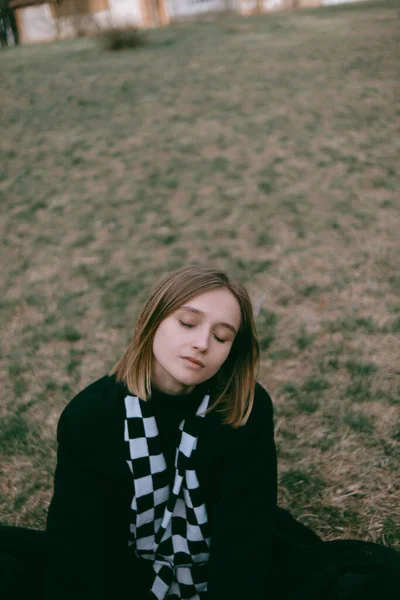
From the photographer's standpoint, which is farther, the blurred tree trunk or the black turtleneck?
the blurred tree trunk

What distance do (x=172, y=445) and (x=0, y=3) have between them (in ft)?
69.2

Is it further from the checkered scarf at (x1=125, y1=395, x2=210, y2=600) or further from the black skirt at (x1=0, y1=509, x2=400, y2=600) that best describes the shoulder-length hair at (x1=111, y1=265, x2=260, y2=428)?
the black skirt at (x1=0, y1=509, x2=400, y2=600)

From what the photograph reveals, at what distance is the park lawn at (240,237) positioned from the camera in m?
2.40

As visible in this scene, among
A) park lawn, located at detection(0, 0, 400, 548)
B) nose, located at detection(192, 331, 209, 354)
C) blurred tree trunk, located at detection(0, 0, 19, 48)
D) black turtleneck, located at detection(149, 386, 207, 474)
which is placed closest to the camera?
nose, located at detection(192, 331, 209, 354)

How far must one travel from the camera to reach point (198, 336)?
137cm

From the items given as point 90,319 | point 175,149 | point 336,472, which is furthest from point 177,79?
point 336,472

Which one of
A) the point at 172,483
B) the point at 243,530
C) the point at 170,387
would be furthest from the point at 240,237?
the point at 243,530

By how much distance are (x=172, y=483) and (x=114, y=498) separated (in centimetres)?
19

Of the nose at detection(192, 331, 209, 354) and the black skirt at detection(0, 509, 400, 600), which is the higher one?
the nose at detection(192, 331, 209, 354)

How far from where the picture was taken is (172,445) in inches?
58.4

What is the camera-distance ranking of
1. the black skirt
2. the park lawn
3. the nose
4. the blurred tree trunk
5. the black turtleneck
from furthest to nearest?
1. the blurred tree trunk
2. the park lawn
3. the black turtleneck
4. the nose
5. the black skirt

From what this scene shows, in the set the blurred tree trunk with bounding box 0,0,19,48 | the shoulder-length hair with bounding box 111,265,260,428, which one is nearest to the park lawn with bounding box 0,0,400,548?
the shoulder-length hair with bounding box 111,265,260,428

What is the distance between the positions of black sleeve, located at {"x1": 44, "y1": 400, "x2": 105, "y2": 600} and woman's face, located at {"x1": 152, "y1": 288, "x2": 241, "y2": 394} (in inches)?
13.5

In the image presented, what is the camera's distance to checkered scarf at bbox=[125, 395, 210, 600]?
1404 millimetres
